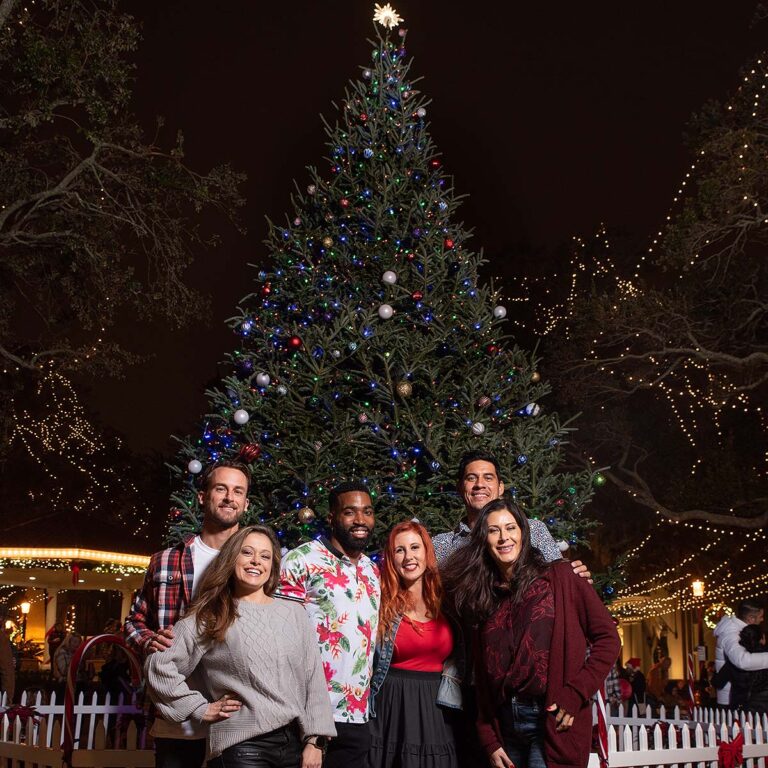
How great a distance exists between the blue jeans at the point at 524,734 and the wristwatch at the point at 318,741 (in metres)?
0.84

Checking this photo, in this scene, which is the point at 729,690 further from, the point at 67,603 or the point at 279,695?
the point at 67,603

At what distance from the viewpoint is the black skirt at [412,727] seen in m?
4.95

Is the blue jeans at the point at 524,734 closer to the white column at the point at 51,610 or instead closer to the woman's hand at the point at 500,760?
the woman's hand at the point at 500,760

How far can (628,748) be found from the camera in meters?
6.19

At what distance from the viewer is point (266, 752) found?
4.28m

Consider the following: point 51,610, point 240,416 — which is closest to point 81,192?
point 240,416

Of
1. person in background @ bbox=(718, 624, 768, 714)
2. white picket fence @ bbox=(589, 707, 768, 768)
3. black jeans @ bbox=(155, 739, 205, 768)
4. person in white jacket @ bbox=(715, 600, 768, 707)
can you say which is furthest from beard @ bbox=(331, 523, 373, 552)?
person in background @ bbox=(718, 624, 768, 714)

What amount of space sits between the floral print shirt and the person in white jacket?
4805 mm

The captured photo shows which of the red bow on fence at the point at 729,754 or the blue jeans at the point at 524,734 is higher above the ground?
the blue jeans at the point at 524,734

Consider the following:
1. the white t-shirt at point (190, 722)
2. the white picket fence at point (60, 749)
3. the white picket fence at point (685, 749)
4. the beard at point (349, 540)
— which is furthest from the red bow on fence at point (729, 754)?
the white t-shirt at point (190, 722)

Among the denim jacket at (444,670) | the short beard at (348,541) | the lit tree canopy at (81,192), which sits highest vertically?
the lit tree canopy at (81,192)

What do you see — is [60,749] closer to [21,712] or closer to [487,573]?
[21,712]

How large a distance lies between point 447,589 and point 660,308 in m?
16.0

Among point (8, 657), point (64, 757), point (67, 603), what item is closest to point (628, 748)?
point (64, 757)
